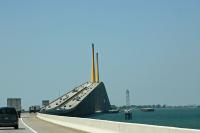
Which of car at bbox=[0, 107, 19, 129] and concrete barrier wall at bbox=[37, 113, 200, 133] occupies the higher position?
car at bbox=[0, 107, 19, 129]

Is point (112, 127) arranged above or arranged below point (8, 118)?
below

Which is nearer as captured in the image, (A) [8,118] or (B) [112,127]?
(B) [112,127]

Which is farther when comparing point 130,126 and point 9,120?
point 9,120

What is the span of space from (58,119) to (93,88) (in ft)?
435

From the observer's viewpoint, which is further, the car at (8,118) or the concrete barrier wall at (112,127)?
the car at (8,118)

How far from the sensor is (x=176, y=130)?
19.9m

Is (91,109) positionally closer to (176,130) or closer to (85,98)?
(85,98)

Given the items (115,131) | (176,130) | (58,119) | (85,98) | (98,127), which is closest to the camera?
(176,130)

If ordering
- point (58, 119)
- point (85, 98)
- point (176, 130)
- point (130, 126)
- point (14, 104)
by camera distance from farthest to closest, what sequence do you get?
point (85, 98), point (14, 104), point (58, 119), point (130, 126), point (176, 130)

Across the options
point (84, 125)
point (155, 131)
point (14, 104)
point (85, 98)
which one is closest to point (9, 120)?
point (84, 125)

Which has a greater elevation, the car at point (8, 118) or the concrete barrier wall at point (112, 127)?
the car at point (8, 118)

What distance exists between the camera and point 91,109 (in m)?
196

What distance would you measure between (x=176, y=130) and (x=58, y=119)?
40.7 meters

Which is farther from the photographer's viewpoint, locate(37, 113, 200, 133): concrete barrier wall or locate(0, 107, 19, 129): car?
locate(0, 107, 19, 129): car
